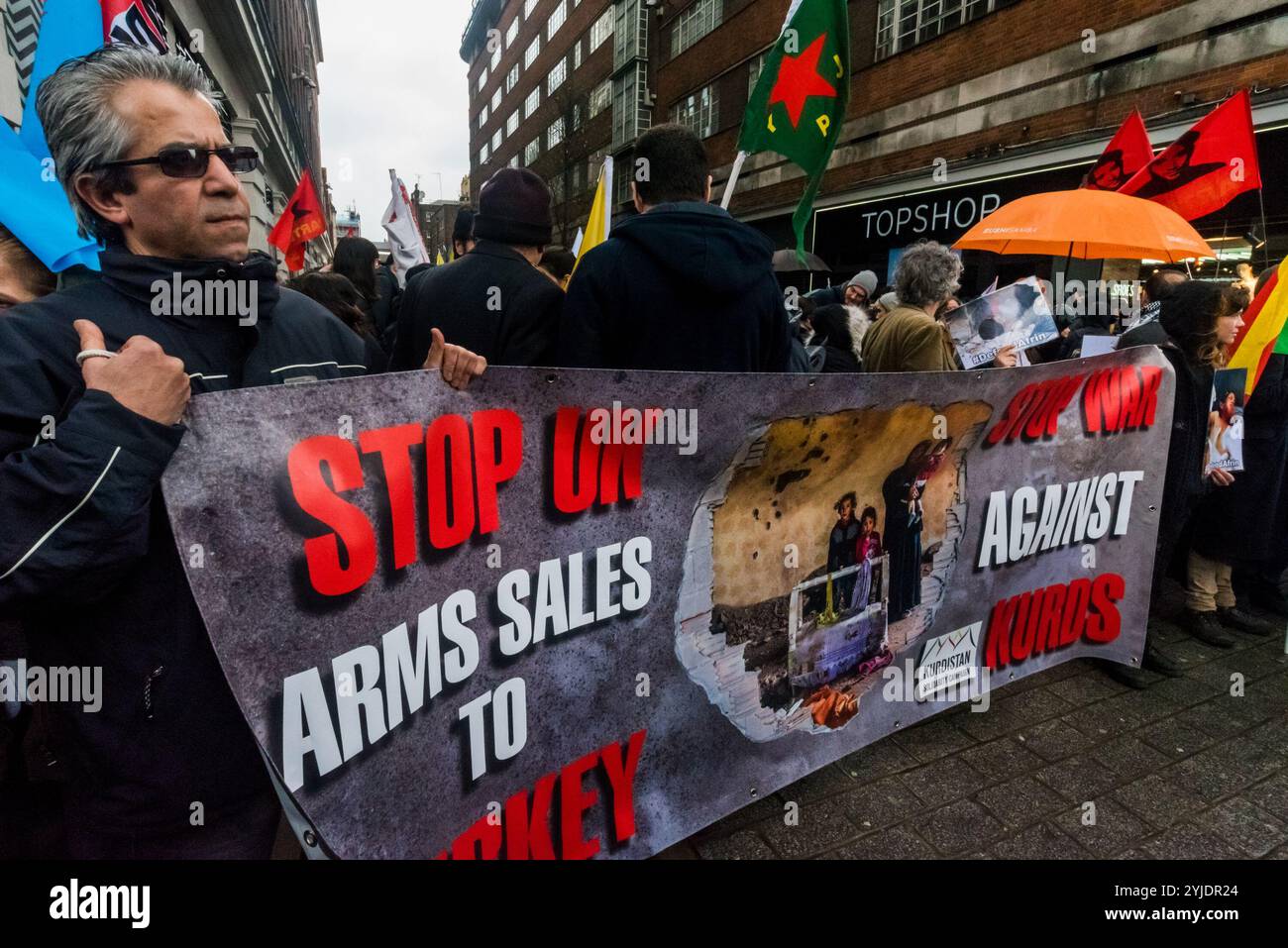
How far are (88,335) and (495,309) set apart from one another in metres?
1.67

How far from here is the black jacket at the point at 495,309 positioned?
2789mm

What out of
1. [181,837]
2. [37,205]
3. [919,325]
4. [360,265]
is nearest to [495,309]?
[37,205]

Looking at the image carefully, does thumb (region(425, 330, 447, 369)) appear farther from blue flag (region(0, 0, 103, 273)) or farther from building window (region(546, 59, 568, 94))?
building window (region(546, 59, 568, 94))

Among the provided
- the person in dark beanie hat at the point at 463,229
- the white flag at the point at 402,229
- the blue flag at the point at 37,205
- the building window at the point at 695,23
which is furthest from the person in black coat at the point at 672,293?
the building window at the point at 695,23

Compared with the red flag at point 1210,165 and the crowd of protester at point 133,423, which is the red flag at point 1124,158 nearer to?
the red flag at point 1210,165

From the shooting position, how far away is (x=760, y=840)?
2568mm

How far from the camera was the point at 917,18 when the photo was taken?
14.6m

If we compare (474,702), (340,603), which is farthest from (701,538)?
(340,603)

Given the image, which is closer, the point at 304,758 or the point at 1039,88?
the point at 304,758

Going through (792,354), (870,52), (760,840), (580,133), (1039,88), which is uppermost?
(580,133)

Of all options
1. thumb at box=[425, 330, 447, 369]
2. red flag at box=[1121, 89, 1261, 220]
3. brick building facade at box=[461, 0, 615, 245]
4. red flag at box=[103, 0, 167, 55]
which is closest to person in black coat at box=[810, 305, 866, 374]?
red flag at box=[1121, 89, 1261, 220]

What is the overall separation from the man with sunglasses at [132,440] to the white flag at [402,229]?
5.81 m
